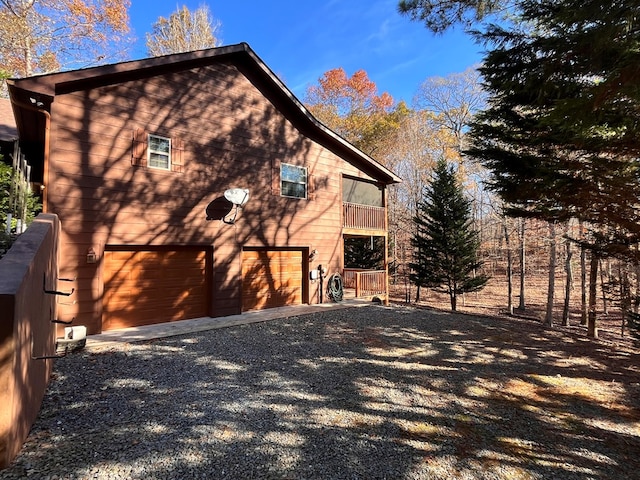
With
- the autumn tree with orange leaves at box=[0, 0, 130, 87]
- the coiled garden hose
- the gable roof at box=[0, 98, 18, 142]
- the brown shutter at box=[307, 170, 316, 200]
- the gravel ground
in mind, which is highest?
the autumn tree with orange leaves at box=[0, 0, 130, 87]

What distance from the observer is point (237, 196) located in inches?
319

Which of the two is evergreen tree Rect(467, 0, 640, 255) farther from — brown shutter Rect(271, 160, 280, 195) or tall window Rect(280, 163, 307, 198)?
brown shutter Rect(271, 160, 280, 195)

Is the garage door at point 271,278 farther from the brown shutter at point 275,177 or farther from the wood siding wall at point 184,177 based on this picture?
the brown shutter at point 275,177

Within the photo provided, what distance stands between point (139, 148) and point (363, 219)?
293 inches

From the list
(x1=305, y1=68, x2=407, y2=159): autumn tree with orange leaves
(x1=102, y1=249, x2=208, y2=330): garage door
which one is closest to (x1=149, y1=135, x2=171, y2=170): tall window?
(x1=102, y1=249, x2=208, y2=330): garage door

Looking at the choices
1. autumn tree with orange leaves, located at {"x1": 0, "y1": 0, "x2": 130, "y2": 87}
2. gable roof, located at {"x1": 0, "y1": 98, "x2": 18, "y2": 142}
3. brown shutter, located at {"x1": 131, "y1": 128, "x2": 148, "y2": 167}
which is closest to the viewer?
brown shutter, located at {"x1": 131, "y1": 128, "x2": 148, "y2": 167}

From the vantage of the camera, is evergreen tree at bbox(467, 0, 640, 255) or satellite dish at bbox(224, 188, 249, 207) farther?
satellite dish at bbox(224, 188, 249, 207)

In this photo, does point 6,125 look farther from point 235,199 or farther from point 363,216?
point 363,216

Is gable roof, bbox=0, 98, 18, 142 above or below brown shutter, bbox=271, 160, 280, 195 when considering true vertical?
above

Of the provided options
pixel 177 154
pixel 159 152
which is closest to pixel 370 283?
pixel 177 154

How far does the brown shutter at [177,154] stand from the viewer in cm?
745

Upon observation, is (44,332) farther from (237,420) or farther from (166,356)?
(237,420)

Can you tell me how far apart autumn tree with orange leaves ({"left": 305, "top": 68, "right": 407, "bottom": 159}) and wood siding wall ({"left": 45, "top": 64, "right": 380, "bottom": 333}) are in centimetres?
1474

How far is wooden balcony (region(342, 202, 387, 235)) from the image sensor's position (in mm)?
11466
